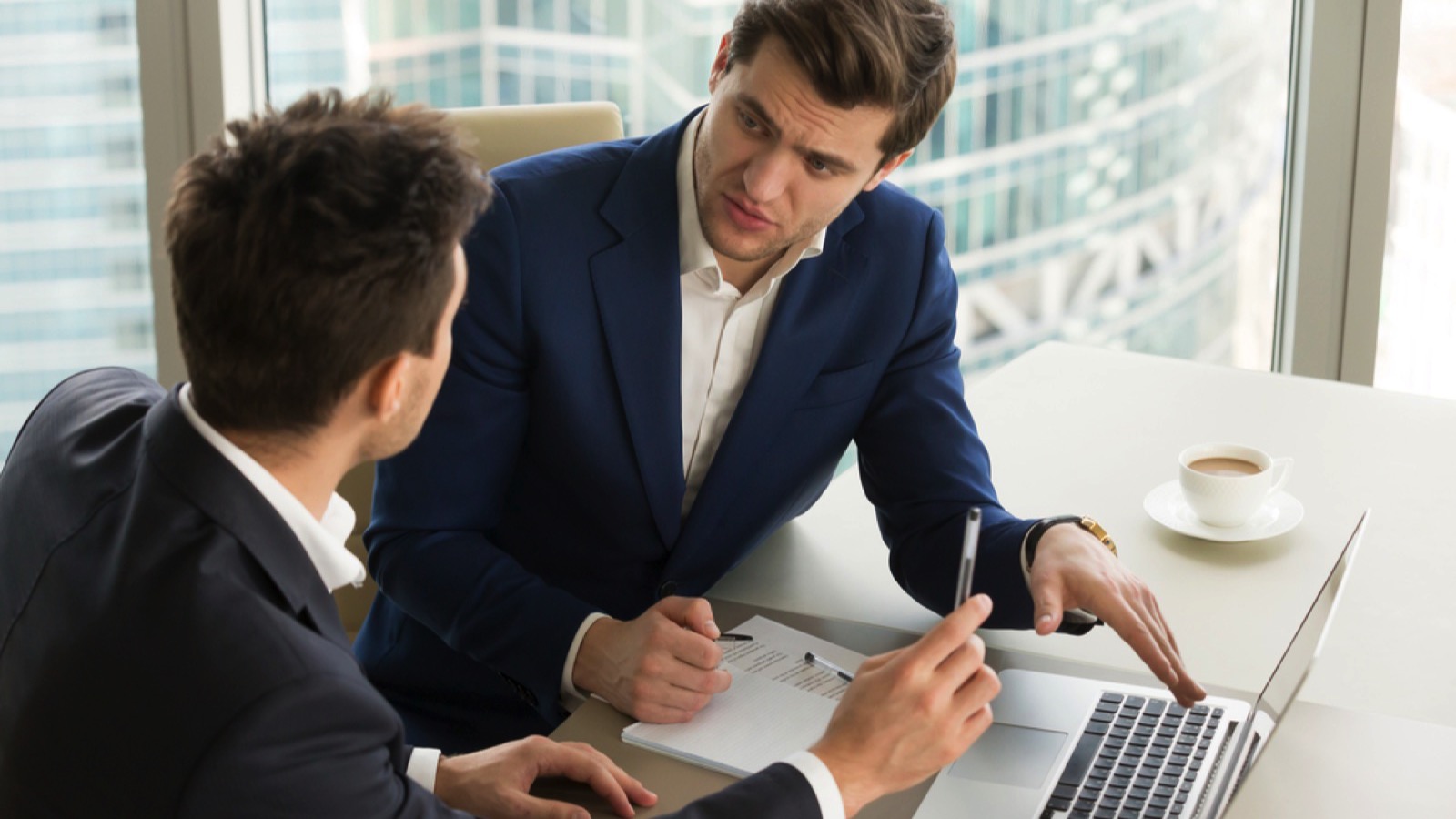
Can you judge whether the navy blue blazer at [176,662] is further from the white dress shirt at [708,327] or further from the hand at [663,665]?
the white dress shirt at [708,327]

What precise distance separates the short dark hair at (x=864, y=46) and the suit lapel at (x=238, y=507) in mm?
761

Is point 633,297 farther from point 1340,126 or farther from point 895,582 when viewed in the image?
point 1340,126

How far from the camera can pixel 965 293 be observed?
323 centimetres

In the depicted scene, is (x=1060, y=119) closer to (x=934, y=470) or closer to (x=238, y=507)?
(x=934, y=470)

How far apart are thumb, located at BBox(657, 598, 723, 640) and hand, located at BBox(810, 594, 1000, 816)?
0.23 meters

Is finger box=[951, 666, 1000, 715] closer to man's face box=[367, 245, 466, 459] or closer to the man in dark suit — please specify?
the man in dark suit

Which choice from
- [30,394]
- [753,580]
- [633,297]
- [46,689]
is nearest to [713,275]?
[633,297]

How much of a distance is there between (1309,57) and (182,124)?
2.23 metres

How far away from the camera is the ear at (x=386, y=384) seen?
102 centimetres

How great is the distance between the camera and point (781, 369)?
5.33 ft

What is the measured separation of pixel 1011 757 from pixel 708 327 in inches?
24.1

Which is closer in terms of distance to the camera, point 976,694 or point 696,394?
point 976,694

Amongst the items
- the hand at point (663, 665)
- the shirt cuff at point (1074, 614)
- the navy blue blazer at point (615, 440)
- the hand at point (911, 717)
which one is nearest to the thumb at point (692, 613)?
the hand at point (663, 665)

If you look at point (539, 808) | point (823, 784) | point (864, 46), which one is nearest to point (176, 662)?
point (539, 808)
